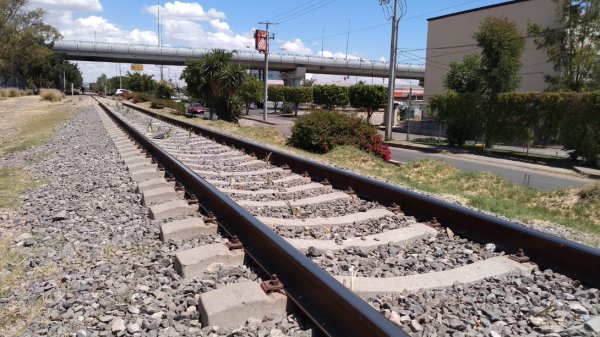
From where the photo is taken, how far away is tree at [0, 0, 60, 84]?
72.5 m

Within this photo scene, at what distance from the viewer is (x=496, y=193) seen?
10578 millimetres

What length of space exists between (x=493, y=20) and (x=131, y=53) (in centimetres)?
7485

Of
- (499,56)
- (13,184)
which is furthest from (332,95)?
(13,184)

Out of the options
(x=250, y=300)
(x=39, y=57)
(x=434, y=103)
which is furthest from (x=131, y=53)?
(x=250, y=300)

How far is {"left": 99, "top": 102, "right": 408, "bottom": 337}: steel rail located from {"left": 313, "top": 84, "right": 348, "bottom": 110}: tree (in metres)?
65.8

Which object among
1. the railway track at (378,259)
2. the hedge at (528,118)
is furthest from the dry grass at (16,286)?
the hedge at (528,118)

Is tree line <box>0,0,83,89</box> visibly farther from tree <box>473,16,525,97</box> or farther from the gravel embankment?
the gravel embankment

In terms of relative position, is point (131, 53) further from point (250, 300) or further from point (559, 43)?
point (250, 300)

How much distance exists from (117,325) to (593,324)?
3028 mm

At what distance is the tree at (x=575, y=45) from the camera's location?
37.8 m

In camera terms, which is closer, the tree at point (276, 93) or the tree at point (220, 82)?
the tree at point (220, 82)

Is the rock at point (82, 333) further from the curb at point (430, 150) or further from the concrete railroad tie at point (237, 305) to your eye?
the curb at point (430, 150)

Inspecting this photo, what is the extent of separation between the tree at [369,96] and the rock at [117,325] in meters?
54.6

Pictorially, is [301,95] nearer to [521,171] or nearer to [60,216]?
[521,171]
